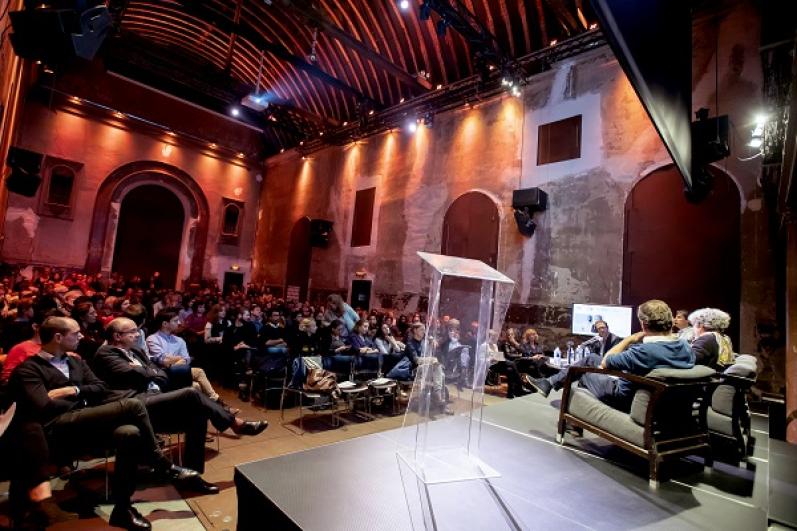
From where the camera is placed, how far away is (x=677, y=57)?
2.58 m

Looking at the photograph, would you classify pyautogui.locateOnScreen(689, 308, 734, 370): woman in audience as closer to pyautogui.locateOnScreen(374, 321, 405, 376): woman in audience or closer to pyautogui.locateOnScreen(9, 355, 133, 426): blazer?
pyautogui.locateOnScreen(374, 321, 405, 376): woman in audience

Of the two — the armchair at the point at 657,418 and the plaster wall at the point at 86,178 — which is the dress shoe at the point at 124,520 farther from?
the plaster wall at the point at 86,178

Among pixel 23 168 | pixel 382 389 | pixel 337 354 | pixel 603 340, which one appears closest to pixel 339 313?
pixel 337 354

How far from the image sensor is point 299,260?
49.2 ft

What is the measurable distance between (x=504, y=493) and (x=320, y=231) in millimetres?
12160

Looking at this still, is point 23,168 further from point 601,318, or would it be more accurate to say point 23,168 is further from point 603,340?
point 601,318

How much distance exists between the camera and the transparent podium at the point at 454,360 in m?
2.13

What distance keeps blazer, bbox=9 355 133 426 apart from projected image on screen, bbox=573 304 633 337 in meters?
7.41

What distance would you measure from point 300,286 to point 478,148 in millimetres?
8149

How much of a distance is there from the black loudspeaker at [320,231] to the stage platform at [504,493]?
1126 cm

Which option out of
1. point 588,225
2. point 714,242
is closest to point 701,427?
point 714,242

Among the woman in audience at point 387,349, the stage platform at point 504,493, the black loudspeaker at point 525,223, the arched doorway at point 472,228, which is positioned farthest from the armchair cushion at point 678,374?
the arched doorway at point 472,228

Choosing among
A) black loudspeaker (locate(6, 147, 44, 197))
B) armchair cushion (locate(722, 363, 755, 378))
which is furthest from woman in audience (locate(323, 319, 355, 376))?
black loudspeaker (locate(6, 147, 44, 197))

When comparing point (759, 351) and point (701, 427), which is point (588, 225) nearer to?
point (759, 351)
